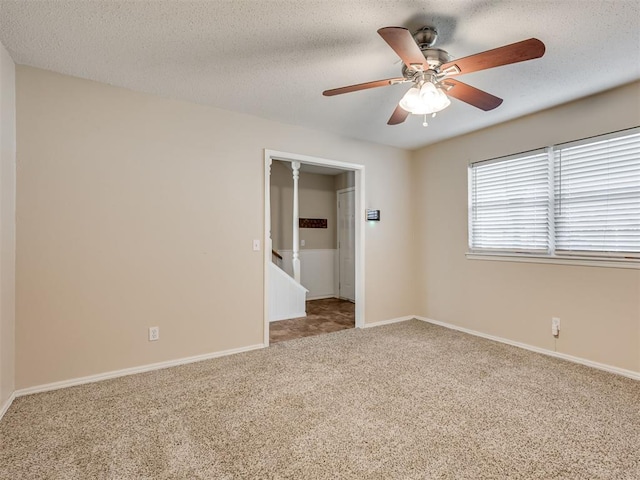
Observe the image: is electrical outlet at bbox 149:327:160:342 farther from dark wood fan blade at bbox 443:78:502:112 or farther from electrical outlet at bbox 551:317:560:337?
electrical outlet at bbox 551:317:560:337

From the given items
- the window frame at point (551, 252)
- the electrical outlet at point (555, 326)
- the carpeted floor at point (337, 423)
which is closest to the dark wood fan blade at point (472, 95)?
the window frame at point (551, 252)

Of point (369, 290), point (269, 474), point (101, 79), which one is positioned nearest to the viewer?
point (269, 474)

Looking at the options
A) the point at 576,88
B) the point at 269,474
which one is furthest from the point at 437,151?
the point at 269,474

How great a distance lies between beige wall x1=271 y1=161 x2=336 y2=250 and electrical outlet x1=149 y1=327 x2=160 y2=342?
3.34 metres

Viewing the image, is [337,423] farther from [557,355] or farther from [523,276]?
[523,276]

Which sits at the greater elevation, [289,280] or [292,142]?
[292,142]

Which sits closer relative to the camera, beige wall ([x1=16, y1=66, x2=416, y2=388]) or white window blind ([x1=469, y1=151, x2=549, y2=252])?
beige wall ([x1=16, y1=66, x2=416, y2=388])

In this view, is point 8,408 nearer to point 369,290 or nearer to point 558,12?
point 369,290

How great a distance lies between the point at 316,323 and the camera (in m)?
4.50

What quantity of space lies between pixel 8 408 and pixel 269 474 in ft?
6.30

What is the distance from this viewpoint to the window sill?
2713 millimetres

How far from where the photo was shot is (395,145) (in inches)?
173

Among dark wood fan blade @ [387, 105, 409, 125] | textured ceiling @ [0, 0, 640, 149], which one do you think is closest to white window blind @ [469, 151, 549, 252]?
textured ceiling @ [0, 0, 640, 149]

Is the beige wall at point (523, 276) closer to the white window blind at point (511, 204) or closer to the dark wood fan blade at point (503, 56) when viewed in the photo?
the white window blind at point (511, 204)
